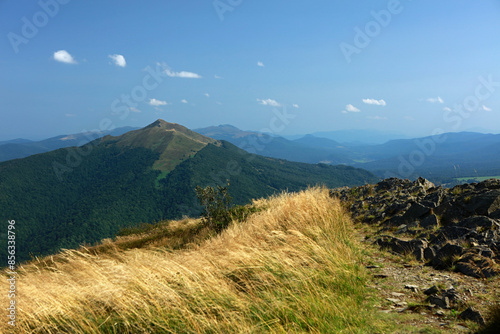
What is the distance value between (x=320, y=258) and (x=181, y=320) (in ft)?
8.72

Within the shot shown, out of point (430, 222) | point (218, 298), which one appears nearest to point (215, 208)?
point (430, 222)

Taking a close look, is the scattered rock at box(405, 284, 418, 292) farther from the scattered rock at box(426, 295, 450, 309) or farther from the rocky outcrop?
the rocky outcrop

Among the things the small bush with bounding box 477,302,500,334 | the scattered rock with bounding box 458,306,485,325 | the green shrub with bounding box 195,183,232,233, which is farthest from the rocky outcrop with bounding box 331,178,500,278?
the green shrub with bounding box 195,183,232,233

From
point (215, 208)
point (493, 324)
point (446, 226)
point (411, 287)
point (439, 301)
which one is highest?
point (446, 226)

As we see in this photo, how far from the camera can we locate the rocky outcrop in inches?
200

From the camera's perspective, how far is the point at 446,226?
6.85 meters

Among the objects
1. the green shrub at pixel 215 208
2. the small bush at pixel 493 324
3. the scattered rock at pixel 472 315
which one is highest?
the small bush at pixel 493 324

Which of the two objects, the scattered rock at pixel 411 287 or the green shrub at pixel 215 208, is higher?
the scattered rock at pixel 411 287

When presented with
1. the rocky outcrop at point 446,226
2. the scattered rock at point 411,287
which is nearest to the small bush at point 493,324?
the scattered rock at point 411,287

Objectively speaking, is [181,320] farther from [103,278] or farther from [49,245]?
[49,245]

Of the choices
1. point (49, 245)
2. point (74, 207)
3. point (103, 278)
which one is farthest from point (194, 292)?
point (74, 207)

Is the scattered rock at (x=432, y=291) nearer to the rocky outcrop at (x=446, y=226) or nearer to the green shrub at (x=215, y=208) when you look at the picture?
the rocky outcrop at (x=446, y=226)

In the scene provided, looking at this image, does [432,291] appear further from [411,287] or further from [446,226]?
[446,226]

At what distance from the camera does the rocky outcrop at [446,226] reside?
16.6 feet
